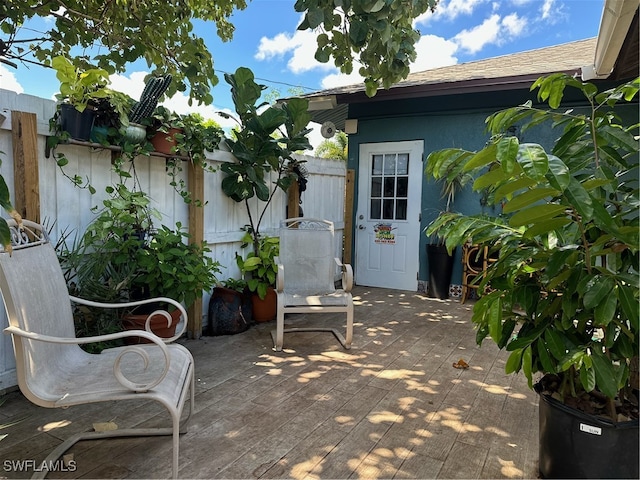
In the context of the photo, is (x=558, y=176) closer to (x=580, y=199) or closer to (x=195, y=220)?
(x=580, y=199)

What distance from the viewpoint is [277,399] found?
7.83 feet

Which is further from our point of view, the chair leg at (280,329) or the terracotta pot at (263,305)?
the terracotta pot at (263,305)

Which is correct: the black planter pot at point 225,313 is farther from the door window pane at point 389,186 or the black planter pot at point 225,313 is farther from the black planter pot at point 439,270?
the door window pane at point 389,186

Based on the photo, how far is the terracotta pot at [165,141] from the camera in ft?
10.0

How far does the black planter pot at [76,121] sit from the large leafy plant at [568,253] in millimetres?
2189

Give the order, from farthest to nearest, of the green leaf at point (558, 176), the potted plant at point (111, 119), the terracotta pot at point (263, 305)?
the terracotta pot at point (263, 305) → the potted plant at point (111, 119) → the green leaf at point (558, 176)

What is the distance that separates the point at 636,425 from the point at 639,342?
364 millimetres

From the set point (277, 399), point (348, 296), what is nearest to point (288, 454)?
Result: point (277, 399)

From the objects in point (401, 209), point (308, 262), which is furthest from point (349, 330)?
point (401, 209)

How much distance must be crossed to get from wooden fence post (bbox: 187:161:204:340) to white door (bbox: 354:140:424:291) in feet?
9.44

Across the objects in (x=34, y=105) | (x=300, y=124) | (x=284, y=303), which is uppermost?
(x=300, y=124)

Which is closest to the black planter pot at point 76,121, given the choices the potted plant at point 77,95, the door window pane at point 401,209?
the potted plant at point 77,95

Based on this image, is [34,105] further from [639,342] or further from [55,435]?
[639,342]

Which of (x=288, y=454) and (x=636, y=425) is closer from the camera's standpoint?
Result: (x=636, y=425)
